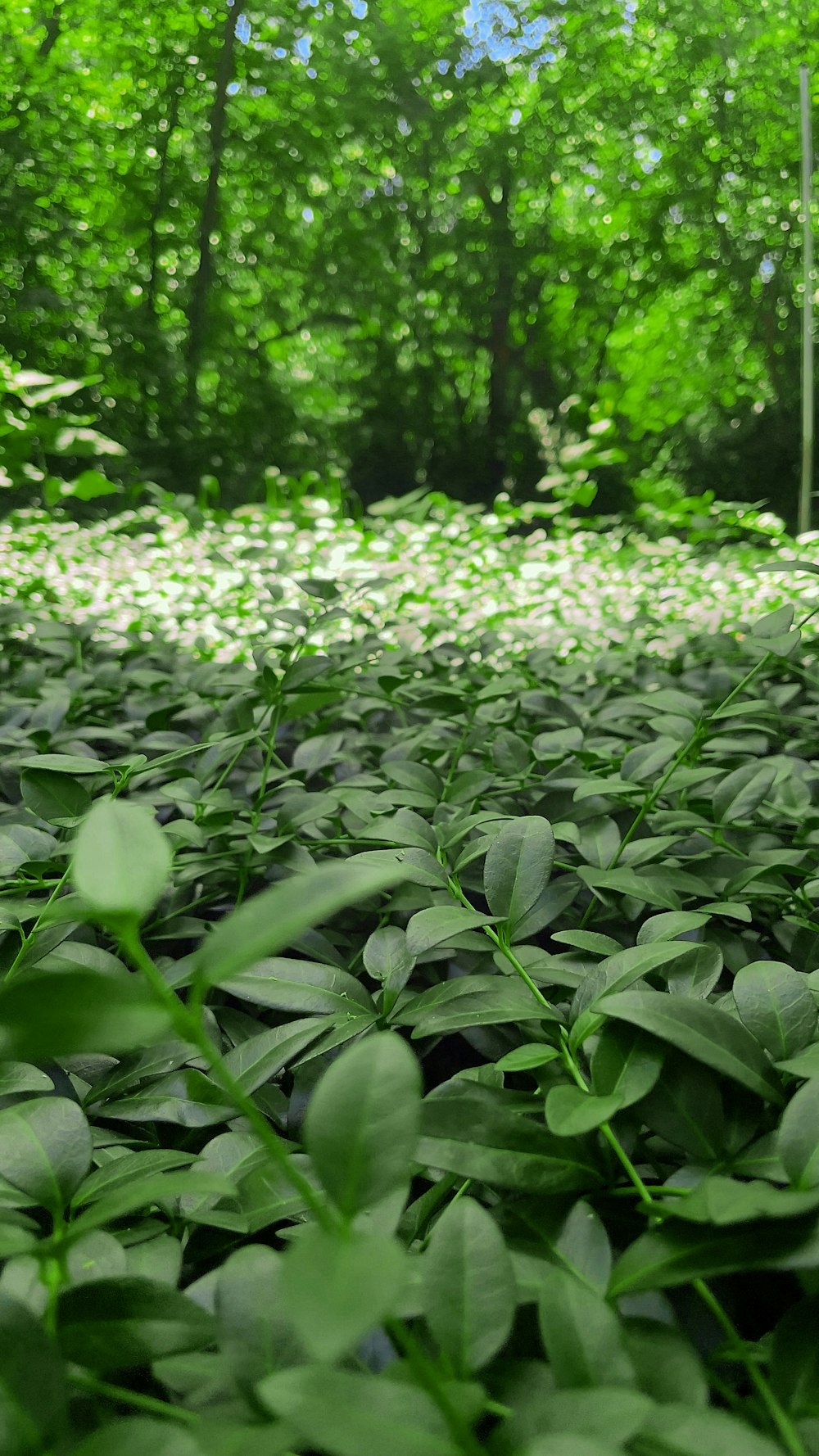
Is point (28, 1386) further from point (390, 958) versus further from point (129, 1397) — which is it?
point (390, 958)

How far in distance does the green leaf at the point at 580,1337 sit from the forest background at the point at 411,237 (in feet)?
16.8

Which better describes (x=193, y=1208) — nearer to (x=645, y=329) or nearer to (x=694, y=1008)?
(x=694, y=1008)

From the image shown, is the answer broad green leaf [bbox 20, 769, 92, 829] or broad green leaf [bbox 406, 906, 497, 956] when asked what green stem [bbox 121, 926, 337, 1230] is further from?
broad green leaf [bbox 20, 769, 92, 829]

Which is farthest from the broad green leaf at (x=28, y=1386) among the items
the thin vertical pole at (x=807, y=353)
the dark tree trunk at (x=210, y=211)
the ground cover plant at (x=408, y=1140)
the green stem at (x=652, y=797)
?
the dark tree trunk at (x=210, y=211)

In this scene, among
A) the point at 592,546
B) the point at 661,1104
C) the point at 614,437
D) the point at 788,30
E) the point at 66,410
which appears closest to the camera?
the point at 661,1104

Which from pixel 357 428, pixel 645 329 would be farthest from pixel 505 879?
pixel 645 329

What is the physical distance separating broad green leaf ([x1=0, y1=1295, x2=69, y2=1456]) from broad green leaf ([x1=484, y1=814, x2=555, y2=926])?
291 millimetres

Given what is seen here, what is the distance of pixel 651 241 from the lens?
6.75m

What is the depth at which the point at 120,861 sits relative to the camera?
0.28 metres

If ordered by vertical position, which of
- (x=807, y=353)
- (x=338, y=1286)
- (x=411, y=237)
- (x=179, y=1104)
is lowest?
(x=179, y=1104)

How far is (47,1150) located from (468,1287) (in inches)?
7.3

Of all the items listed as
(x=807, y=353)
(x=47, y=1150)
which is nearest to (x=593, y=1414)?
(x=47, y=1150)

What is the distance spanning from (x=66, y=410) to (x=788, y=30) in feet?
17.2

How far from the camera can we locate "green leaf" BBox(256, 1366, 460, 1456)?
0.22 meters
